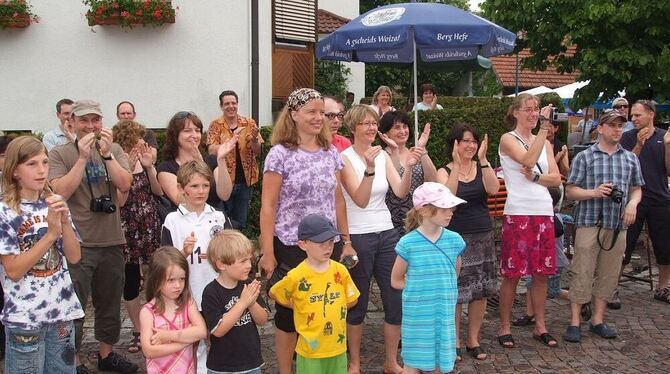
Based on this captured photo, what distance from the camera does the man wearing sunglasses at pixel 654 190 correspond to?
24.5 feet

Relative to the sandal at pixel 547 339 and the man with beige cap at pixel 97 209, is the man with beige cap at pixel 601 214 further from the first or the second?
the man with beige cap at pixel 97 209

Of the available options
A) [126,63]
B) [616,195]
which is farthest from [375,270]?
[126,63]

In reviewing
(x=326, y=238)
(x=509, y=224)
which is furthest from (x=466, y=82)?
(x=326, y=238)

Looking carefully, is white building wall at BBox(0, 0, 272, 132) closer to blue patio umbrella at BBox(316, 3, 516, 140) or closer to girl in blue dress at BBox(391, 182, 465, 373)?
blue patio umbrella at BBox(316, 3, 516, 140)

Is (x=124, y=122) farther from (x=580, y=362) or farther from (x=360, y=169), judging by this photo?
(x=580, y=362)

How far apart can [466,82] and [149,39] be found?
20789 millimetres

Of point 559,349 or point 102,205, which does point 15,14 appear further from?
point 559,349

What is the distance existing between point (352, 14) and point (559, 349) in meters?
10.8

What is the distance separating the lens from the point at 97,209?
16.5 ft

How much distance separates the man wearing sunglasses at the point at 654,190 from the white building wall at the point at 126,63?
21.4ft

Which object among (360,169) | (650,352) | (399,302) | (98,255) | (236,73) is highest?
(236,73)

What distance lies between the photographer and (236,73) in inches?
474

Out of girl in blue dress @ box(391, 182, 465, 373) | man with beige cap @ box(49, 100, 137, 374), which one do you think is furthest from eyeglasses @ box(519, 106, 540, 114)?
man with beige cap @ box(49, 100, 137, 374)

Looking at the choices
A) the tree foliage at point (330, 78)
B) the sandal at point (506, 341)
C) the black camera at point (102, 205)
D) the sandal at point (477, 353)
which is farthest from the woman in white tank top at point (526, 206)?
the tree foliage at point (330, 78)
